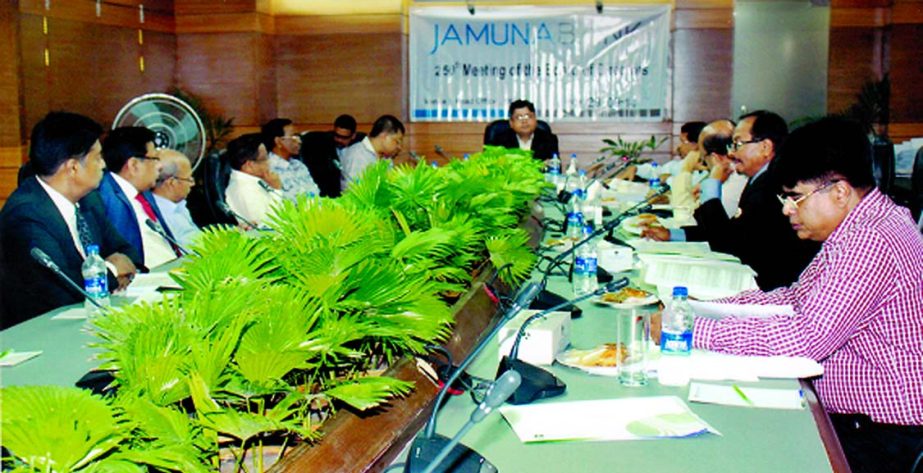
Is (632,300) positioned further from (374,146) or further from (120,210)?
(374,146)

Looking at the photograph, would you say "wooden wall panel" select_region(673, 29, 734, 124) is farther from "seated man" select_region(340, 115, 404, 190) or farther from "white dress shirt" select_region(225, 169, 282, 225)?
"white dress shirt" select_region(225, 169, 282, 225)

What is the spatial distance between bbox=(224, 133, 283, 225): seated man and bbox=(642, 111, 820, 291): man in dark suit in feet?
6.59

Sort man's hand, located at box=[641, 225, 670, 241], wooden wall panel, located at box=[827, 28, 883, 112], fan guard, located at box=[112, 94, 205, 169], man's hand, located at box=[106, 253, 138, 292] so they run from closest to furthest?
man's hand, located at box=[106, 253, 138, 292], man's hand, located at box=[641, 225, 670, 241], fan guard, located at box=[112, 94, 205, 169], wooden wall panel, located at box=[827, 28, 883, 112]

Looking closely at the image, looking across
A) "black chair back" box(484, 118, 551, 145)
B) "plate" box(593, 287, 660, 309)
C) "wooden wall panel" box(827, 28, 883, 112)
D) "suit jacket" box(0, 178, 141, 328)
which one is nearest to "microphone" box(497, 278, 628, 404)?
"plate" box(593, 287, 660, 309)

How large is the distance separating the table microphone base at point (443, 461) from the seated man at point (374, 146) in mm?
5514

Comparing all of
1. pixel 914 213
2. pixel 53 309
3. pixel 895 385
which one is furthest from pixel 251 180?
pixel 895 385

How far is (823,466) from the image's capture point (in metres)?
1.43

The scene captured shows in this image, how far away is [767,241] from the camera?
10.3 ft

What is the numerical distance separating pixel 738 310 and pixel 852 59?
260 inches

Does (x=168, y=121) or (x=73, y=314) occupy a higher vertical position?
(x=168, y=121)

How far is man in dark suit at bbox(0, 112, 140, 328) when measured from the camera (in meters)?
2.85

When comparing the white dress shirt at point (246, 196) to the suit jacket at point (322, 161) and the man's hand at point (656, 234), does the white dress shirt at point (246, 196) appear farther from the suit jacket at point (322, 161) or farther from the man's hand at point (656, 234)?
the man's hand at point (656, 234)

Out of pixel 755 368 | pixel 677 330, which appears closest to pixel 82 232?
pixel 677 330

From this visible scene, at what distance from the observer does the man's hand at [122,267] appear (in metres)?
3.17
